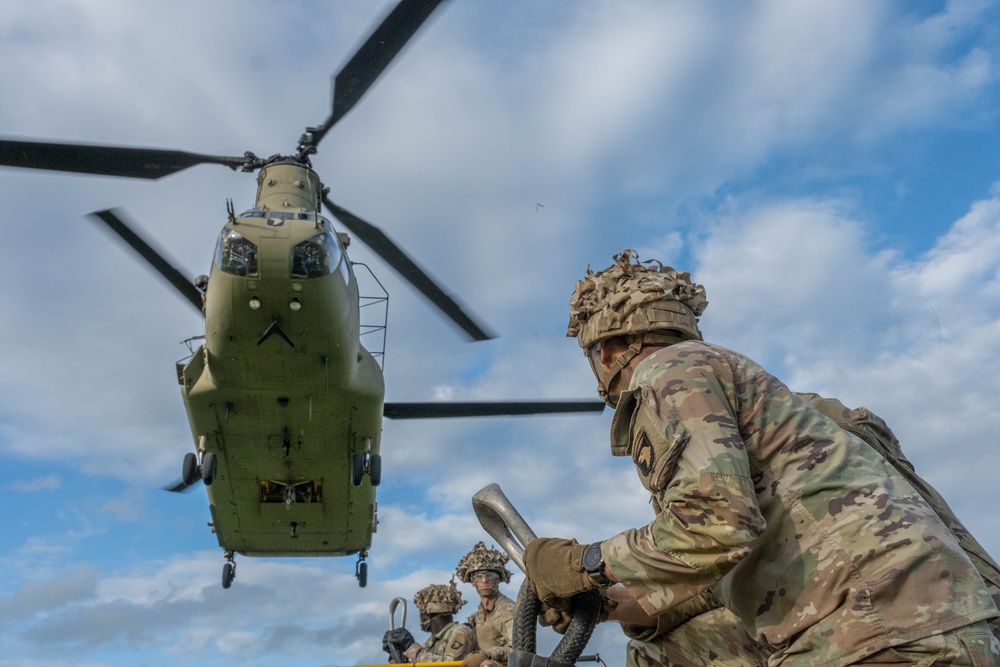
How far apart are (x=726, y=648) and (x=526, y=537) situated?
81cm

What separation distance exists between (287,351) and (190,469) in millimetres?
2652

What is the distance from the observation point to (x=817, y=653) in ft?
7.02

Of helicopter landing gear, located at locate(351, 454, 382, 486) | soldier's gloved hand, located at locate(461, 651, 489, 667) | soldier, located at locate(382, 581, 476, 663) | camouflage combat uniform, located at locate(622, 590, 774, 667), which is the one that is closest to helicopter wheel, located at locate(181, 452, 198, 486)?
helicopter landing gear, located at locate(351, 454, 382, 486)

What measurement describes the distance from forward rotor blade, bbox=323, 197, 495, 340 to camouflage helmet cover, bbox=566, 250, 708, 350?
943cm

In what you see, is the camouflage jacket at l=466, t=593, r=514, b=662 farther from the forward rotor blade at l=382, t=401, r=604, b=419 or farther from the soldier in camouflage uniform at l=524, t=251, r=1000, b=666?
the soldier in camouflage uniform at l=524, t=251, r=1000, b=666

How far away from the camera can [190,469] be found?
38.7ft

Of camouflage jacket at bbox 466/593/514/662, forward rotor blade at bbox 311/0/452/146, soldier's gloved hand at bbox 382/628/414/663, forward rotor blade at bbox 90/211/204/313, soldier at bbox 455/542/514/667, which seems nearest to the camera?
soldier's gloved hand at bbox 382/628/414/663

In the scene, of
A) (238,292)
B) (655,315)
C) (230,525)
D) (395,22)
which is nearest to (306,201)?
(238,292)

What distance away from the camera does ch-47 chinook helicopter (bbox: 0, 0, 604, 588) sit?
9977 millimetres

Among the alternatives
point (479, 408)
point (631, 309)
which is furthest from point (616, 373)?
point (479, 408)

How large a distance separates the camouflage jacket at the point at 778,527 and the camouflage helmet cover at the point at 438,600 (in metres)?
8.33

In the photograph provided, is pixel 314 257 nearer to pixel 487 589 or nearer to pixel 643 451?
pixel 487 589

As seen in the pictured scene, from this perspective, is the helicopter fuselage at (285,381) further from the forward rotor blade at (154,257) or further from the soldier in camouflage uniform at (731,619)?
the soldier in camouflage uniform at (731,619)

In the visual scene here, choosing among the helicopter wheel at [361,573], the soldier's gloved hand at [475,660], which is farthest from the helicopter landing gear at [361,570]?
the soldier's gloved hand at [475,660]
